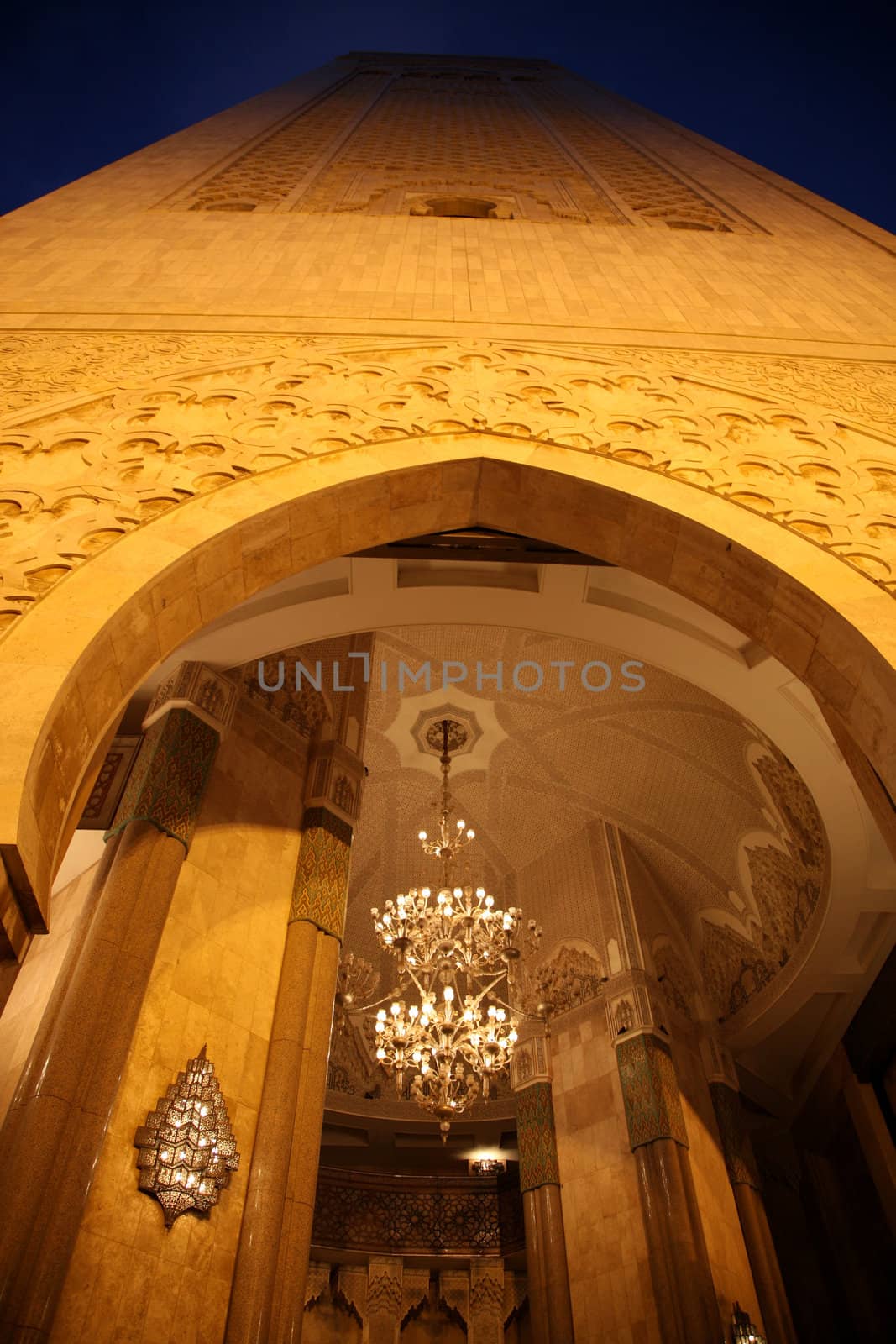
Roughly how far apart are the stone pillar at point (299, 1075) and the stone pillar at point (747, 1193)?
459 cm

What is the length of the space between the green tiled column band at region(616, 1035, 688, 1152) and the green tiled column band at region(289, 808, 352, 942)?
11.5ft

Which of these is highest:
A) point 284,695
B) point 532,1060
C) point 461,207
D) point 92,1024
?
point 461,207

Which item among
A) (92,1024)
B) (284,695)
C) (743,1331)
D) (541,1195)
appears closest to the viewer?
(92,1024)

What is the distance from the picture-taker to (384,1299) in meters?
9.52

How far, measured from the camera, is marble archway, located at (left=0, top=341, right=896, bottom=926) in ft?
8.39

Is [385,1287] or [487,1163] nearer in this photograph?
[487,1163]

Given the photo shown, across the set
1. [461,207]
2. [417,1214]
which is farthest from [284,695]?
[417,1214]

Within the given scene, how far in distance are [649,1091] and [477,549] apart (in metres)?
4.87

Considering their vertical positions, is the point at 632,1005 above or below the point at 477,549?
below

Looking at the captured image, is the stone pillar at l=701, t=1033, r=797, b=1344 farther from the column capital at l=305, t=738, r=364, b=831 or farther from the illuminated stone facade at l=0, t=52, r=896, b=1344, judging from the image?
the column capital at l=305, t=738, r=364, b=831

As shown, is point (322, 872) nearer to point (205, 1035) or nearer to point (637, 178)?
point (205, 1035)

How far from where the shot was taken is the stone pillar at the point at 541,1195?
691 cm

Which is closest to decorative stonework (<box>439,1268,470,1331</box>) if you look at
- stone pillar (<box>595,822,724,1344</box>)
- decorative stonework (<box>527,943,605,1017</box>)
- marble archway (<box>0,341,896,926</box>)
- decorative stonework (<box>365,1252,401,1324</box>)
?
decorative stonework (<box>365,1252,401,1324</box>)

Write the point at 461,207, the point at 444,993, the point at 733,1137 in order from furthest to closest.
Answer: the point at 733,1137 < the point at 444,993 < the point at 461,207
